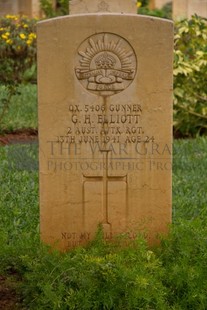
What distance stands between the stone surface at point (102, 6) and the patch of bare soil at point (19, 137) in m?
5.54

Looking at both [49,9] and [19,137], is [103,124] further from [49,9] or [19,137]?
[49,9]

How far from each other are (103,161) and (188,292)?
43.1 inches

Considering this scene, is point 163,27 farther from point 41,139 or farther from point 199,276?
point 199,276

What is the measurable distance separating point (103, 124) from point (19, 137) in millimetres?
6277

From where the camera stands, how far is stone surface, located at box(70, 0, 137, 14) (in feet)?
18.5

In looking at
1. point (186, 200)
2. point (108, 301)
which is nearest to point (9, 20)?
point (186, 200)

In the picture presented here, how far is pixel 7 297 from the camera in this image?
17.2 feet

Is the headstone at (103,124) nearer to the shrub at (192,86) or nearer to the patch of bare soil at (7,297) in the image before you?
the patch of bare soil at (7,297)

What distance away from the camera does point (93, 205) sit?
5.68 meters

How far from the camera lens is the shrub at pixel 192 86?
11.8 m

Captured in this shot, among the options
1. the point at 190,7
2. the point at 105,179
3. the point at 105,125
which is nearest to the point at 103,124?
the point at 105,125

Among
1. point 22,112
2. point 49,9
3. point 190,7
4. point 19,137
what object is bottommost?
point 19,137

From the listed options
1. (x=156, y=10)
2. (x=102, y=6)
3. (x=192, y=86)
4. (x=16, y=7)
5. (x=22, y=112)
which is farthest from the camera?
(x=156, y=10)

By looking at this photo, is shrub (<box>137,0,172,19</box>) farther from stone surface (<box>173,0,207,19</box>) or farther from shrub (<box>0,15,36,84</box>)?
shrub (<box>0,15,36,84</box>)
